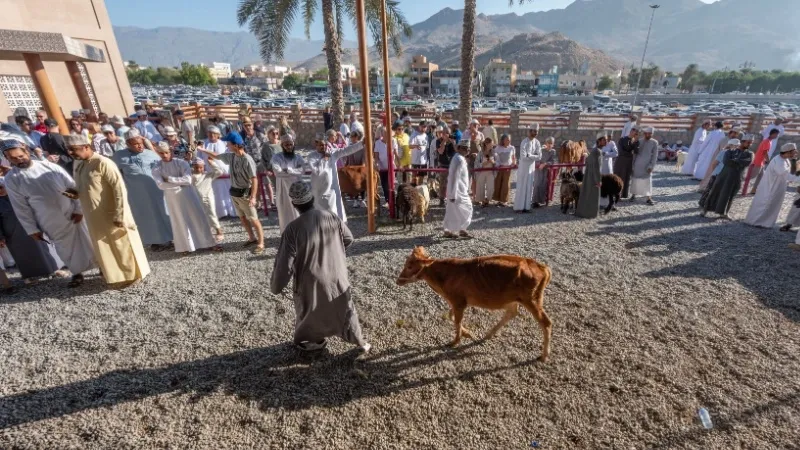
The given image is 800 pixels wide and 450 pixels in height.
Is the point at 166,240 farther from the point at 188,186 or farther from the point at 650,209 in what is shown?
the point at 650,209

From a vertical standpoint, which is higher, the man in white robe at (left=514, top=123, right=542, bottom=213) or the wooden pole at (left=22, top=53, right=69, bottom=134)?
the wooden pole at (left=22, top=53, right=69, bottom=134)

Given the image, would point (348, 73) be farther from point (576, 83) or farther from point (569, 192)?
point (569, 192)

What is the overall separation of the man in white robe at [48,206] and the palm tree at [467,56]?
11.1 m

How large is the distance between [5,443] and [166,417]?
1.11 meters

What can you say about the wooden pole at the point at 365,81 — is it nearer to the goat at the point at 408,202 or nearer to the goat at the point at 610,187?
the goat at the point at 408,202

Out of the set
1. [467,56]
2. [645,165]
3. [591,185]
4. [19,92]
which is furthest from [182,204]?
[19,92]

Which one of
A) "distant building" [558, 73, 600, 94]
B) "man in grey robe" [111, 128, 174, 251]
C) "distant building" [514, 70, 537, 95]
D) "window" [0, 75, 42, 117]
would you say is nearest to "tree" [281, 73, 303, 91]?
"distant building" [514, 70, 537, 95]

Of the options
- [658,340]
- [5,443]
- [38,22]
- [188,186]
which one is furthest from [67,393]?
[38,22]

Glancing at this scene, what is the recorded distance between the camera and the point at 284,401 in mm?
3145

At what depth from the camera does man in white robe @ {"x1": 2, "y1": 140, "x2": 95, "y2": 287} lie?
14.6ft

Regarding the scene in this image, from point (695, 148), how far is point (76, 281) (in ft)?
49.5

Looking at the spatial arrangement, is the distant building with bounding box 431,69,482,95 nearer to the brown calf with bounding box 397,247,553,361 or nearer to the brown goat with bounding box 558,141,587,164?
the brown goat with bounding box 558,141,587,164

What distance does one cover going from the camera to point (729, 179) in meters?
7.14

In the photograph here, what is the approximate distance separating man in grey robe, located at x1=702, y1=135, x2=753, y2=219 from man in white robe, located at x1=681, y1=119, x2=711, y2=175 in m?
4.16
